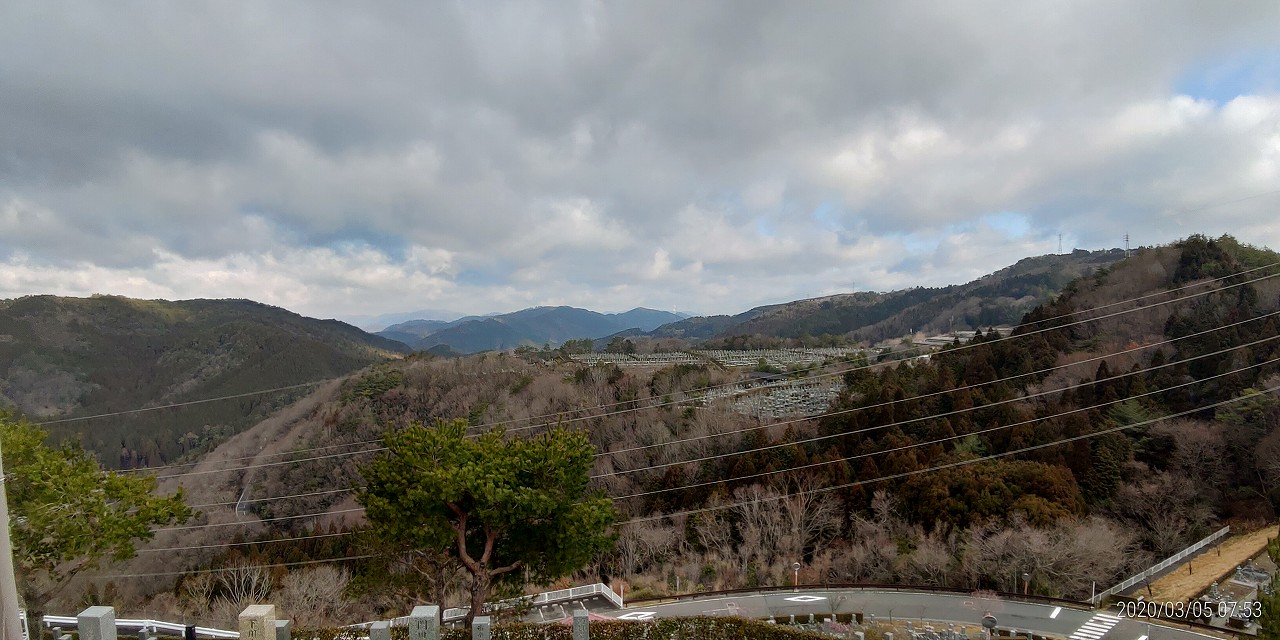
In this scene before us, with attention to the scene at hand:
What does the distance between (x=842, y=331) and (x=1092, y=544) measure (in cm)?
10199

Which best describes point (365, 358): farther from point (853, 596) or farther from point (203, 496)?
point (853, 596)

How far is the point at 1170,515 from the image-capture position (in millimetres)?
23391

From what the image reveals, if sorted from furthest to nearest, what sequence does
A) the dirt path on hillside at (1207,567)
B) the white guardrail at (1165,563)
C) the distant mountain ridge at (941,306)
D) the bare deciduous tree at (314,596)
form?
1. the distant mountain ridge at (941,306)
2. the bare deciduous tree at (314,596)
3. the white guardrail at (1165,563)
4. the dirt path on hillside at (1207,567)

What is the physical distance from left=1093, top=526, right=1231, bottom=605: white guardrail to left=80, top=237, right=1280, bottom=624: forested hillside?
684 millimetres

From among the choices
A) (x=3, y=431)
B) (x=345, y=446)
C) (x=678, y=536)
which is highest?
(x=3, y=431)

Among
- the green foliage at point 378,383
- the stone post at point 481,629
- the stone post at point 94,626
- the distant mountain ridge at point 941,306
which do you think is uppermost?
the distant mountain ridge at point 941,306

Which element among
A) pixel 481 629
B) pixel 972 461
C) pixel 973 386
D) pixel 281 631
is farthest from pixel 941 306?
pixel 281 631

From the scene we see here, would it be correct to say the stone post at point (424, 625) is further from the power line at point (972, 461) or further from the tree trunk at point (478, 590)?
the power line at point (972, 461)

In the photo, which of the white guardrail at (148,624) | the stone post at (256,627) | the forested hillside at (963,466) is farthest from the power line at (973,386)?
the stone post at (256,627)

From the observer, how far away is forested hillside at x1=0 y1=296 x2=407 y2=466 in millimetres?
78625

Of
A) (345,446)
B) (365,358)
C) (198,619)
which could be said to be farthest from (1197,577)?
(365,358)

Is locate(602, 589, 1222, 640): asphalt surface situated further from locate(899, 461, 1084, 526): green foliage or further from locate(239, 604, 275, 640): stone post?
locate(239, 604, 275, 640): stone post

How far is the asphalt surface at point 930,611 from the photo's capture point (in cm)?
1513

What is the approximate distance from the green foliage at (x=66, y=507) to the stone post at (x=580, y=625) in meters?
9.89
